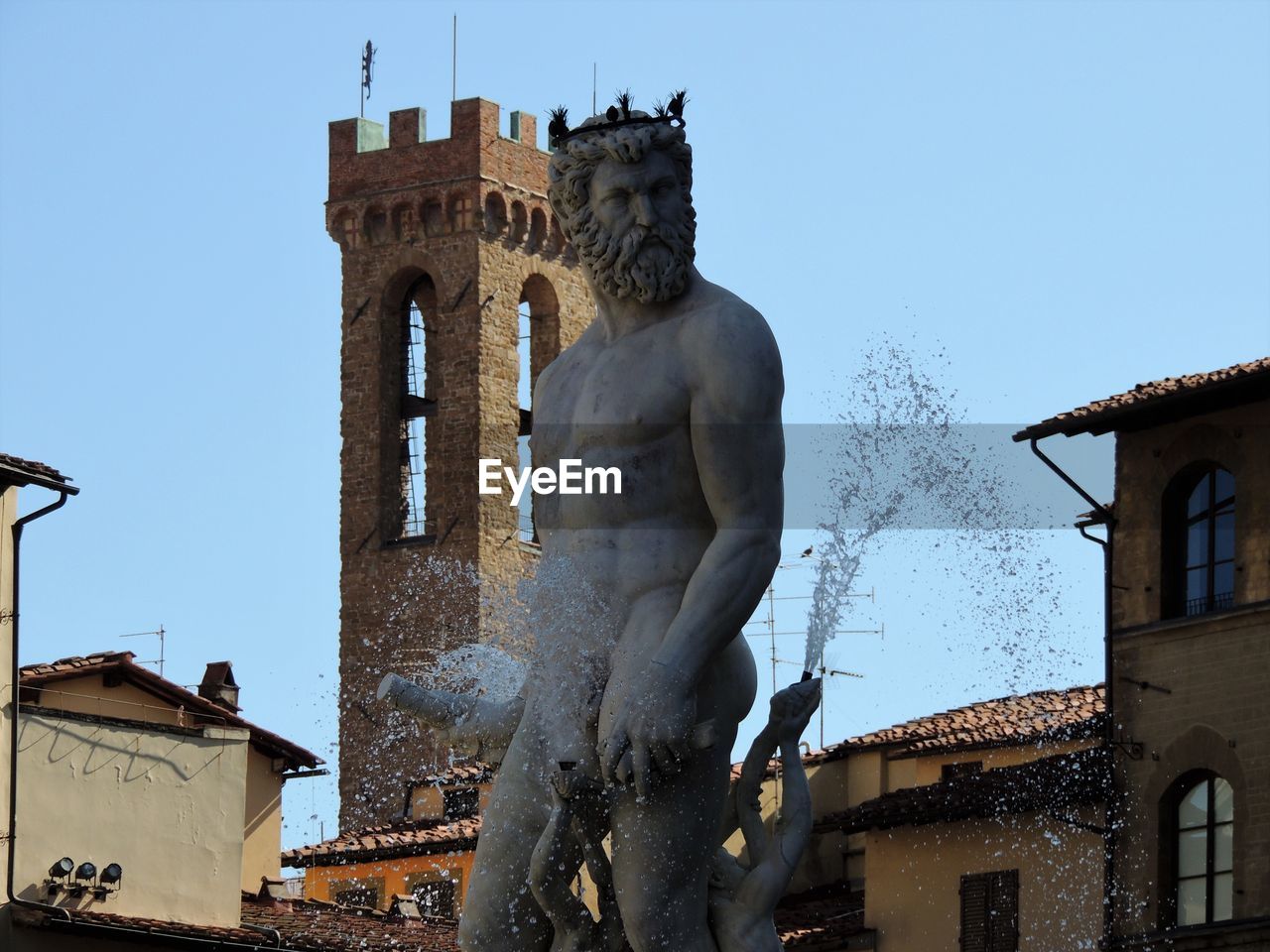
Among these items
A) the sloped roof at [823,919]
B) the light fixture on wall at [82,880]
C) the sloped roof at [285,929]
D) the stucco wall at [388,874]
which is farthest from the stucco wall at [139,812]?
the sloped roof at [823,919]

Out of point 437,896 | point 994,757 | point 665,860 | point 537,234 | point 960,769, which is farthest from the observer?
point 537,234

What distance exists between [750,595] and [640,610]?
345 mm

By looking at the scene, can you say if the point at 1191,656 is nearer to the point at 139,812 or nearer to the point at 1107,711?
the point at 1107,711

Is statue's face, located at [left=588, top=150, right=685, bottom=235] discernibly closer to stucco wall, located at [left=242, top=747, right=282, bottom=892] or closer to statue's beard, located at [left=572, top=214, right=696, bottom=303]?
statue's beard, located at [left=572, top=214, right=696, bottom=303]

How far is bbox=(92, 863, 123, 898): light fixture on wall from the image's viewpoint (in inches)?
1513

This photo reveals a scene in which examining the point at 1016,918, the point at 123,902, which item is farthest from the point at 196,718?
the point at 1016,918

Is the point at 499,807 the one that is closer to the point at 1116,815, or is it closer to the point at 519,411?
the point at 1116,815

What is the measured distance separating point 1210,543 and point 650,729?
31.8 meters

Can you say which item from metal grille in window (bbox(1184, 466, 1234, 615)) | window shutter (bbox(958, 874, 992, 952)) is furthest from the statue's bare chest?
window shutter (bbox(958, 874, 992, 952))

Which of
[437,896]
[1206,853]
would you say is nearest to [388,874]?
[437,896]

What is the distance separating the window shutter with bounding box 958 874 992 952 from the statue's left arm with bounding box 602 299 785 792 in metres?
32.7

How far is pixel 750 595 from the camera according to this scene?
1045 cm

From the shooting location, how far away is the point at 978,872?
43.1m

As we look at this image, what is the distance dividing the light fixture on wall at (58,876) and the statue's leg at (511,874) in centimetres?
2804
